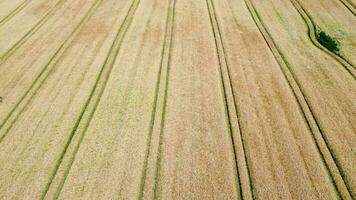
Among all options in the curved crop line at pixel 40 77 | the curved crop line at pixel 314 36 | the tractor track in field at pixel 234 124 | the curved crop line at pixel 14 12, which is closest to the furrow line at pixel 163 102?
the tractor track in field at pixel 234 124

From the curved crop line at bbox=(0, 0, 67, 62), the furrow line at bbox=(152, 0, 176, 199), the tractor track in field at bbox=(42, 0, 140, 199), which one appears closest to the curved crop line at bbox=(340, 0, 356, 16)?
the furrow line at bbox=(152, 0, 176, 199)

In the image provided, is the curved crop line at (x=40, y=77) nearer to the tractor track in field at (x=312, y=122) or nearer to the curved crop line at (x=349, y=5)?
the tractor track in field at (x=312, y=122)

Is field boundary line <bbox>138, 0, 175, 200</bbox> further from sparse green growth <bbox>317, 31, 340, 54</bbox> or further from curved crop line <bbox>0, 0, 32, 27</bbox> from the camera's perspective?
curved crop line <bbox>0, 0, 32, 27</bbox>

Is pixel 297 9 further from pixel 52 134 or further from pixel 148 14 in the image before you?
pixel 52 134

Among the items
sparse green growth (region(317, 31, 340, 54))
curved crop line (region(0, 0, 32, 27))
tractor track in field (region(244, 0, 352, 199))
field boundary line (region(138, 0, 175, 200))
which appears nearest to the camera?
tractor track in field (region(244, 0, 352, 199))

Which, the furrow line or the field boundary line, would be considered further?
the field boundary line

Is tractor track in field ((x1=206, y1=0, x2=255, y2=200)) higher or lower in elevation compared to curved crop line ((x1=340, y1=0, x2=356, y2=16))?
lower

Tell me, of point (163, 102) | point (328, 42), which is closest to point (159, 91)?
point (163, 102)
